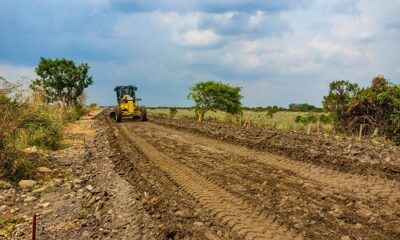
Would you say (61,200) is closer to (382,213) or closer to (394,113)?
(382,213)

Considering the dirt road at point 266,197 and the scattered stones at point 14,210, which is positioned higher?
the dirt road at point 266,197

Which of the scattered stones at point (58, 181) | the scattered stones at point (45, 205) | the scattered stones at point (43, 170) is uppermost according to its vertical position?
Result: the scattered stones at point (43, 170)

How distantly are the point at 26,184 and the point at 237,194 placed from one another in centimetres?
437

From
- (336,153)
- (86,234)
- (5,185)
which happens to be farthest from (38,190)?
(336,153)

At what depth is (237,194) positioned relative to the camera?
Result: 780cm

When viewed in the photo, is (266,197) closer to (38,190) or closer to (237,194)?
(237,194)

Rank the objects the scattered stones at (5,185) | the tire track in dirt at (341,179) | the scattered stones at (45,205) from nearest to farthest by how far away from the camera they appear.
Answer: the scattered stones at (45,205) < the tire track in dirt at (341,179) < the scattered stones at (5,185)

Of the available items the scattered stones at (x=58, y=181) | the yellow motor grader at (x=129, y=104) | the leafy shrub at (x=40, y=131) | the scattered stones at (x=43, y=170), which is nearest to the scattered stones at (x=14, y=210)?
the scattered stones at (x=58, y=181)

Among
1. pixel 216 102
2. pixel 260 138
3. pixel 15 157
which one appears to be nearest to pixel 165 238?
pixel 15 157

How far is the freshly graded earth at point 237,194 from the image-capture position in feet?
19.5

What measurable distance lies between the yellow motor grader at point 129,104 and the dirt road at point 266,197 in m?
17.6

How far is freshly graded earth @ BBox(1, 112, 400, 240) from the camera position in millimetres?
5941

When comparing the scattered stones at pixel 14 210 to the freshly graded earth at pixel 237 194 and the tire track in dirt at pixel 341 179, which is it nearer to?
the freshly graded earth at pixel 237 194

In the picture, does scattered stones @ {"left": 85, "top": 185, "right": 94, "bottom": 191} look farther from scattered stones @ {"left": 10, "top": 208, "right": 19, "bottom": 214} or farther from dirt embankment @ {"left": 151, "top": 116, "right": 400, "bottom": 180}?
dirt embankment @ {"left": 151, "top": 116, "right": 400, "bottom": 180}
